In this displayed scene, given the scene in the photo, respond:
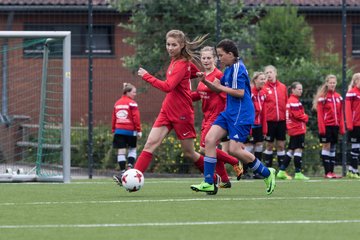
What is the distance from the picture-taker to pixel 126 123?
63.1 ft

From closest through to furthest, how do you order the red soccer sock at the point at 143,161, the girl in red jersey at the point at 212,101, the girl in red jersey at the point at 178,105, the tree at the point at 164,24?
the girl in red jersey at the point at 178,105
the red soccer sock at the point at 143,161
the girl in red jersey at the point at 212,101
the tree at the point at 164,24

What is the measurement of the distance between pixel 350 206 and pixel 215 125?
88.0 inches

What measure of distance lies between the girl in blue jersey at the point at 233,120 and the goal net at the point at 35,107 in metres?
4.70

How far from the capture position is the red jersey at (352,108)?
18.9 metres

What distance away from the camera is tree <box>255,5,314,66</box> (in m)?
24.0

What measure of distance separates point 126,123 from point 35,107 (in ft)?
5.61

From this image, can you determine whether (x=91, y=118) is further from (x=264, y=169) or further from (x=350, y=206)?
(x=350, y=206)

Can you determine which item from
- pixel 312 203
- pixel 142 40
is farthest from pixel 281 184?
pixel 142 40

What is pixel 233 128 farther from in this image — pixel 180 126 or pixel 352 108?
pixel 352 108

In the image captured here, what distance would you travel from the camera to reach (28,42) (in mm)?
19031

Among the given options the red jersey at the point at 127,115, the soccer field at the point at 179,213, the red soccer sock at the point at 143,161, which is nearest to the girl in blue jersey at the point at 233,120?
the soccer field at the point at 179,213

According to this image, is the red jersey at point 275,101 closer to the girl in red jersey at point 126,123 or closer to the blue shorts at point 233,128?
the girl in red jersey at point 126,123

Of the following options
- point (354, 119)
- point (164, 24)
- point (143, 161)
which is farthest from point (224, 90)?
point (164, 24)

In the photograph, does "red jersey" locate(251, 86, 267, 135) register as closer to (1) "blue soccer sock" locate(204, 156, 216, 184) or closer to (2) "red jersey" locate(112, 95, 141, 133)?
(2) "red jersey" locate(112, 95, 141, 133)
